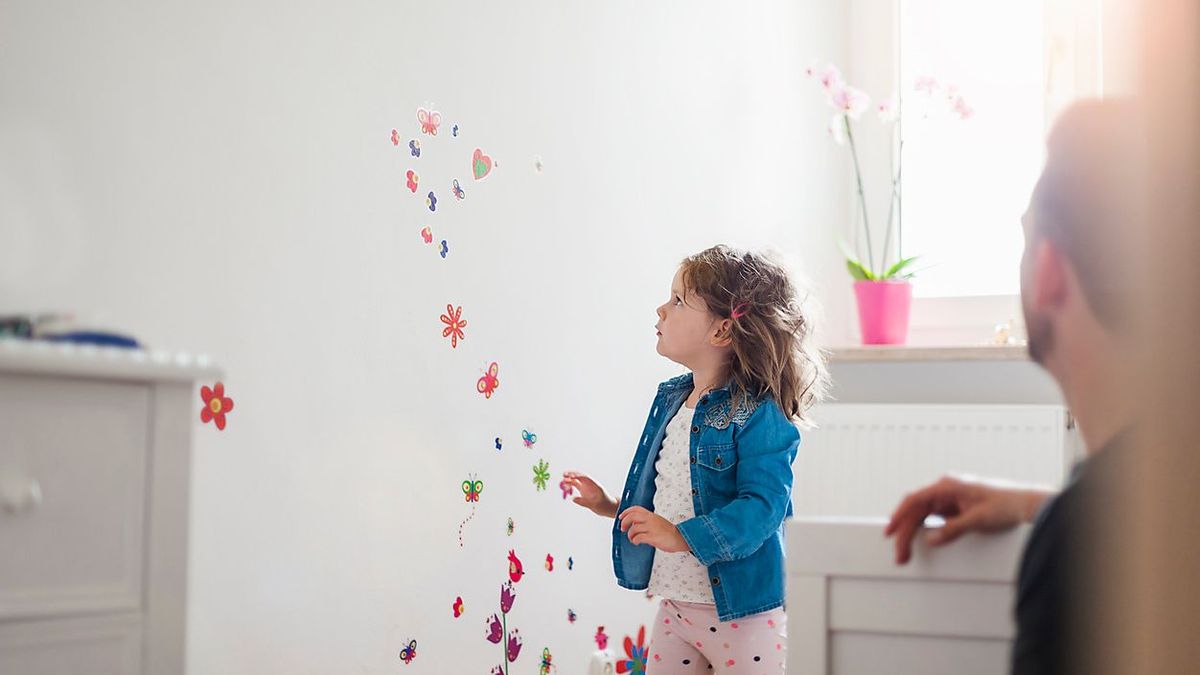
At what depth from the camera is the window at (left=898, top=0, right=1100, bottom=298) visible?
8.64ft

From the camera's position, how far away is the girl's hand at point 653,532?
1409mm

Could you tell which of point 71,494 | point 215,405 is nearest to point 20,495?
point 71,494

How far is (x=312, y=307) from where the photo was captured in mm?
1320

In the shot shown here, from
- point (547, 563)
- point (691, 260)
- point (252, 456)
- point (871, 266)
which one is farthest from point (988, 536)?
point (871, 266)

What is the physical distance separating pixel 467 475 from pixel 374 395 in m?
0.26

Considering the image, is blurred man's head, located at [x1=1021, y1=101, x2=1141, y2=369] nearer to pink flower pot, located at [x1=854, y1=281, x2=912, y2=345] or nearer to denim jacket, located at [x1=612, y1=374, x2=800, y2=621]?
denim jacket, located at [x1=612, y1=374, x2=800, y2=621]

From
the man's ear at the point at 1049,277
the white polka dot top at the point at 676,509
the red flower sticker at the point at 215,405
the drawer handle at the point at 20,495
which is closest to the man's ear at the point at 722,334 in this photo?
the white polka dot top at the point at 676,509

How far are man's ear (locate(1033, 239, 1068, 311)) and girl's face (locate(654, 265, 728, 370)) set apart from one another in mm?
1261

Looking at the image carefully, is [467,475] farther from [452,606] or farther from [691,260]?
[691,260]

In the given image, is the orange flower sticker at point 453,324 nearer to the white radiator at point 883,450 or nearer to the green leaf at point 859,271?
the white radiator at point 883,450

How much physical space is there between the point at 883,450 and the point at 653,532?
127 centimetres

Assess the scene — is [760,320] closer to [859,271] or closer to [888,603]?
[888,603]

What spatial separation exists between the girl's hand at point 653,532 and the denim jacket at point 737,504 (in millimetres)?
14

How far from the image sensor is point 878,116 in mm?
2791
